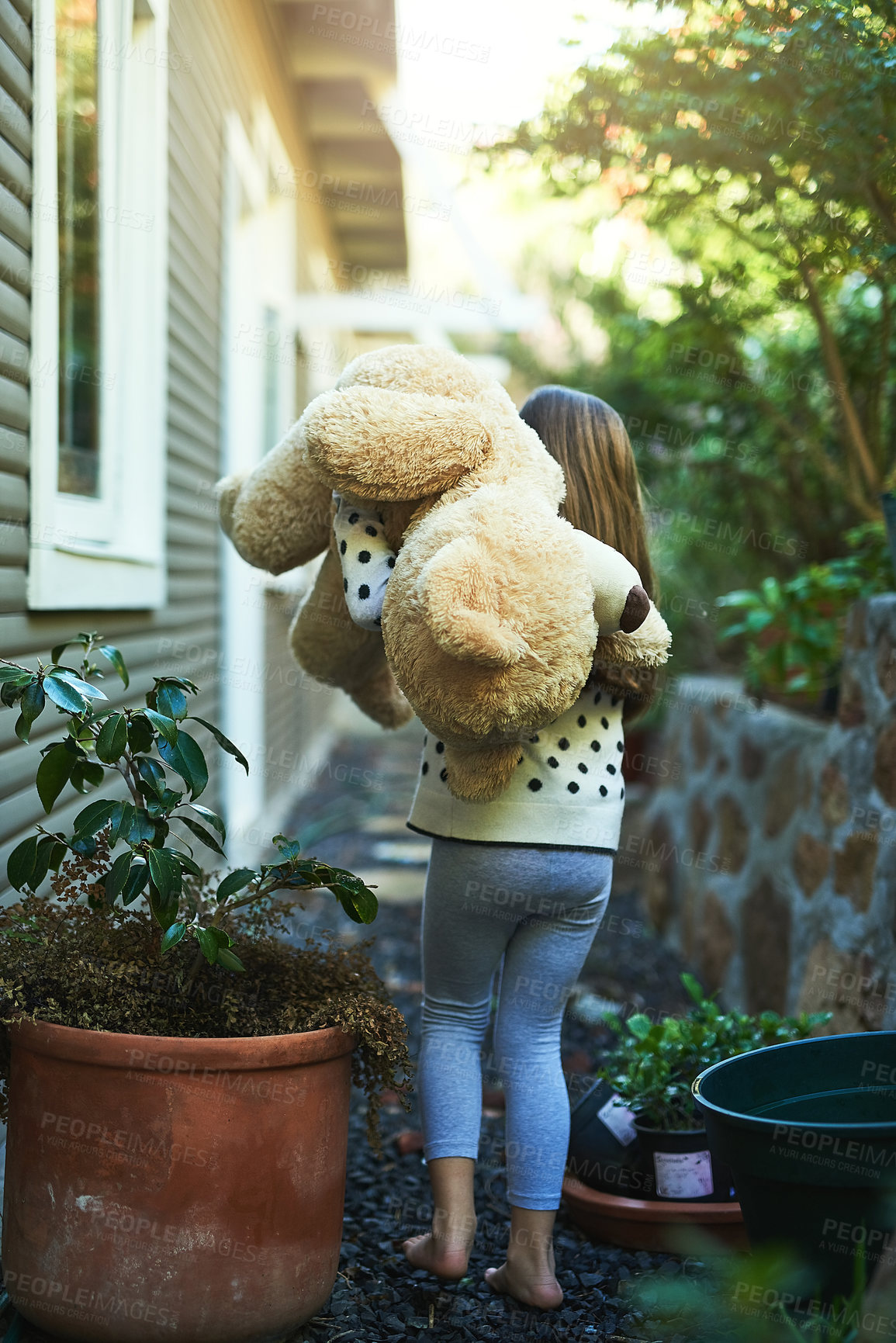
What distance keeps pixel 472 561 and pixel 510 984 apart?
88 cm

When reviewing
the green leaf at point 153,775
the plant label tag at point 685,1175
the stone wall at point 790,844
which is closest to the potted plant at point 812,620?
the stone wall at point 790,844

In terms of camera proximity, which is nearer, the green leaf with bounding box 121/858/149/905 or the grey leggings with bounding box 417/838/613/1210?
the green leaf with bounding box 121/858/149/905

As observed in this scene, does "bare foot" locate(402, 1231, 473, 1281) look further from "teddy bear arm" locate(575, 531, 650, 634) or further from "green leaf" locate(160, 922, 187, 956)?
"teddy bear arm" locate(575, 531, 650, 634)

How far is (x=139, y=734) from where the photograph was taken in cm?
171

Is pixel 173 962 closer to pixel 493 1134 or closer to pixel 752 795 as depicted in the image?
pixel 493 1134

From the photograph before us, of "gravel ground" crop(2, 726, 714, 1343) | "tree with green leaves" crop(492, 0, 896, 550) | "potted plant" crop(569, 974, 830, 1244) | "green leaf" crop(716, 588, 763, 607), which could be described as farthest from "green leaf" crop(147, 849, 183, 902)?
"green leaf" crop(716, 588, 763, 607)

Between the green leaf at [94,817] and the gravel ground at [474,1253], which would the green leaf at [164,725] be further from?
the gravel ground at [474,1253]

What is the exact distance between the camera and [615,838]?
197cm

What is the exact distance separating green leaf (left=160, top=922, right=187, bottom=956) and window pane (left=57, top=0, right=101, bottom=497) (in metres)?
1.60

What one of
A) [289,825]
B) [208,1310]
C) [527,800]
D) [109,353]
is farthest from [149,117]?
[289,825]

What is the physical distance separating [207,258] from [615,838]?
345 centimetres

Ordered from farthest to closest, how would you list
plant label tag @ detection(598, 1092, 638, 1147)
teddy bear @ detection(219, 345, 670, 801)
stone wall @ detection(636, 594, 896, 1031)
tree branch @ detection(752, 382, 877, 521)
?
tree branch @ detection(752, 382, 877, 521)
stone wall @ detection(636, 594, 896, 1031)
plant label tag @ detection(598, 1092, 638, 1147)
teddy bear @ detection(219, 345, 670, 801)

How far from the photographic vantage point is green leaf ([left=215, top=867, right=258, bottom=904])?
1717 mm

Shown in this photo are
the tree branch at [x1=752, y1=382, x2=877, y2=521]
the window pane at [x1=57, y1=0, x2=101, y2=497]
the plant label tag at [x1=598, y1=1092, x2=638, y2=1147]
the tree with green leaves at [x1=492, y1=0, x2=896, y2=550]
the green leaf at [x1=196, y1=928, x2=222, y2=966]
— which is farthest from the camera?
the tree branch at [x1=752, y1=382, x2=877, y2=521]
